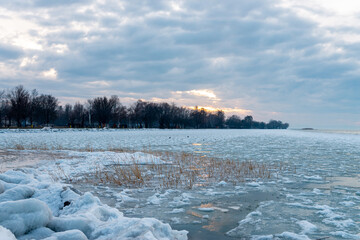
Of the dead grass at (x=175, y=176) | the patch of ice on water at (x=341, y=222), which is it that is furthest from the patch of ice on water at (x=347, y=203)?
the dead grass at (x=175, y=176)

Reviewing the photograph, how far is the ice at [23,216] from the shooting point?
3742mm

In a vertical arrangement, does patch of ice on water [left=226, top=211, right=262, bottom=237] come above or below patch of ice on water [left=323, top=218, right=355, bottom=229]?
below

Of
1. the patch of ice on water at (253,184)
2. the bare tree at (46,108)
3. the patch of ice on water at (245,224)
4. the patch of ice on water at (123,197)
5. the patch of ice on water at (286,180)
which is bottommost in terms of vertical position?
the patch of ice on water at (123,197)

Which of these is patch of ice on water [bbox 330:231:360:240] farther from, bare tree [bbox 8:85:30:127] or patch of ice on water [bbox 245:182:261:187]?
bare tree [bbox 8:85:30:127]

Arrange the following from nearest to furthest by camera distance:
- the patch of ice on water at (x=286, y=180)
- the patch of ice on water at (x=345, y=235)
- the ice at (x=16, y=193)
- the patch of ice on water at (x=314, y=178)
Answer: the ice at (x=16, y=193) < the patch of ice on water at (x=345, y=235) < the patch of ice on water at (x=286, y=180) < the patch of ice on water at (x=314, y=178)

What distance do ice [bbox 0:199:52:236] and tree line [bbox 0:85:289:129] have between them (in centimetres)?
8005

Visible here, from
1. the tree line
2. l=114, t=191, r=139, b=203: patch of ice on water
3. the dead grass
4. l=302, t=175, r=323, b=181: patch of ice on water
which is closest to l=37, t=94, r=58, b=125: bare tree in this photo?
the tree line

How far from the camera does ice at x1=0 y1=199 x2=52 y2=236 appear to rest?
12.3 ft

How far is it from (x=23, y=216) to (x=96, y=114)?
9793cm

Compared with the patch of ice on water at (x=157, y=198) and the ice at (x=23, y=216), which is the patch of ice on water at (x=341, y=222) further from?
the ice at (x=23, y=216)

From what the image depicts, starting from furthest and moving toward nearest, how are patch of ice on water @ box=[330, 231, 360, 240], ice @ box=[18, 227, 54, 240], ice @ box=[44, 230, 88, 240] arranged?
patch of ice on water @ box=[330, 231, 360, 240] → ice @ box=[18, 227, 54, 240] → ice @ box=[44, 230, 88, 240]

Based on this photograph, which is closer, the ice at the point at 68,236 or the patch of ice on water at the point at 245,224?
the ice at the point at 68,236

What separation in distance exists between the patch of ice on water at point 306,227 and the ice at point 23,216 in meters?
4.89

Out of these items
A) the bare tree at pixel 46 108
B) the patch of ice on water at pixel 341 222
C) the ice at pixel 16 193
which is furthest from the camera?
the bare tree at pixel 46 108
